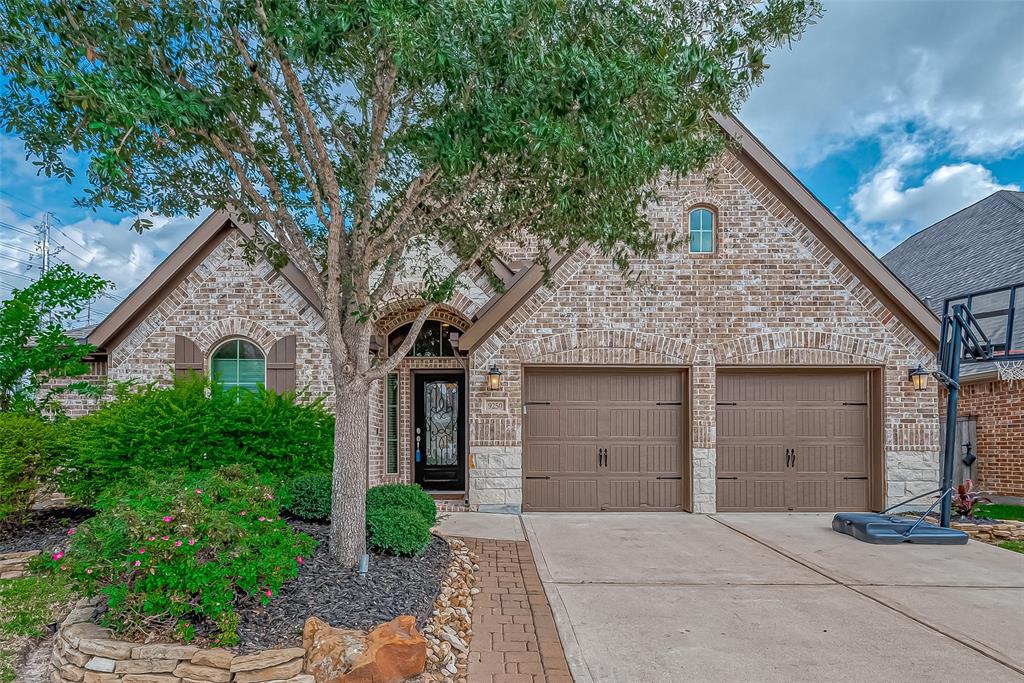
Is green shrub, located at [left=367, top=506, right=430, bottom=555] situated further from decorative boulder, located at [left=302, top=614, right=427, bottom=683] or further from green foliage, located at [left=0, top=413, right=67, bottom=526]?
green foliage, located at [left=0, top=413, right=67, bottom=526]

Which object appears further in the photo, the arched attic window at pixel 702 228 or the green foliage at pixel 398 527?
the arched attic window at pixel 702 228

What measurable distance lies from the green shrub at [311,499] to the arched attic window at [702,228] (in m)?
6.81

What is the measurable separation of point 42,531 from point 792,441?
413 inches

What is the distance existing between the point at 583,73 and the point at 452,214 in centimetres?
258

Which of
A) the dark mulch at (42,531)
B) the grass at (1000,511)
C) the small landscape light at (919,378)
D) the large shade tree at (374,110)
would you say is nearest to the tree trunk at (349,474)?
the large shade tree at (374,110)

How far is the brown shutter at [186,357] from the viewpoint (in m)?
9.70

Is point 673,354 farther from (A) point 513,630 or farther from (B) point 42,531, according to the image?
(B) point 42,531

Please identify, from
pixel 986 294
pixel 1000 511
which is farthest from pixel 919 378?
pixel 1000 511

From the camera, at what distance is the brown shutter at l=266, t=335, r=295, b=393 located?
32.2 feet

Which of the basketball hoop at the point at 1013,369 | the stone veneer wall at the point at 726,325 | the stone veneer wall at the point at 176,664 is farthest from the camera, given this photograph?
the basketball hoop at the point at 1013,369

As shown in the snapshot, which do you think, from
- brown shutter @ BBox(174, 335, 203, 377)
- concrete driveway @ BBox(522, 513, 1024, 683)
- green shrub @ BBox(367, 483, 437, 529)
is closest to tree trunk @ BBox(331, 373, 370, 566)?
green shrub @ BBox(367, 483, 437, 529)

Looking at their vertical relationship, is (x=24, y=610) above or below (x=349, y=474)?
below

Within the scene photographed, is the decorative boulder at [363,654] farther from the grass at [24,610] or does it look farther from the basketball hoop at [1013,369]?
the basketball hoop at [1013,369]

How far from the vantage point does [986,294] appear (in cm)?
948
